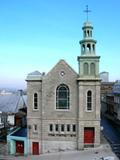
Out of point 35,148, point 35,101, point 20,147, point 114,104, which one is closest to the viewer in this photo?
point 35,148

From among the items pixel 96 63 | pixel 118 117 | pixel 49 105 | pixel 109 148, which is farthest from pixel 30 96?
pixel 118 117

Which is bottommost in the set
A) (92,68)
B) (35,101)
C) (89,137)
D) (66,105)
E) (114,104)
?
(89,137)

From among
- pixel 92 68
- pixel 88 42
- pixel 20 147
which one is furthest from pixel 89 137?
pixel 88 42

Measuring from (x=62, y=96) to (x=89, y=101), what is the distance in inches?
147

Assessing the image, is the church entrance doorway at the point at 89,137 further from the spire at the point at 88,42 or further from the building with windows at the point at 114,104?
the building with windows at the point at 114,104

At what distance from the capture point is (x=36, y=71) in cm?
4284

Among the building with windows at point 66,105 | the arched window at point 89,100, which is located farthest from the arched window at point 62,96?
the arched window at point 89,100

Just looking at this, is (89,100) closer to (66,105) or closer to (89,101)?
(89,101)

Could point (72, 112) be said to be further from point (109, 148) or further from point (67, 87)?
point (109, 148)

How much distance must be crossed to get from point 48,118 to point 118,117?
34.4 metres

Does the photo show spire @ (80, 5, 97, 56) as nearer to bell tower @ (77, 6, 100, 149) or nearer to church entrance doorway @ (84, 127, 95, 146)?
bell tower @ (77, 6, 100, 149)

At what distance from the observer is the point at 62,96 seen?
4203 cm

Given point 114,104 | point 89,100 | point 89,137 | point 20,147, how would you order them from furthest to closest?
1. point 114,104
2. point 20,147
3. point 89,100
4. point 89,137

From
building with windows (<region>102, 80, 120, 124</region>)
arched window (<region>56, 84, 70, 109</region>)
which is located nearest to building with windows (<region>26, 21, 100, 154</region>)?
arched window (<region>56, 84, 70, 109</region>)
